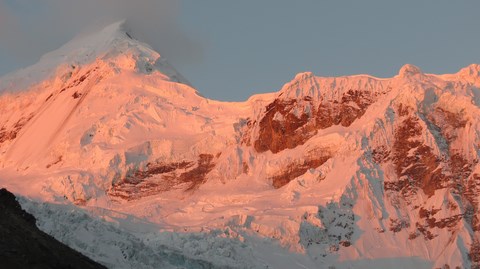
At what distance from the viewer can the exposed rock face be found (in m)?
115

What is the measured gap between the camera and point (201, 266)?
198375mm

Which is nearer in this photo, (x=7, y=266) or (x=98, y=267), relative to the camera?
(x=7, y=266)

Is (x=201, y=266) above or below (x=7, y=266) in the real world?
above

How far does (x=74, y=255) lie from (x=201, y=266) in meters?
72.9

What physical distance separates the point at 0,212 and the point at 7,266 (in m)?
16.1

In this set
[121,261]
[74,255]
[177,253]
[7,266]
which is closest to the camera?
[7,266]

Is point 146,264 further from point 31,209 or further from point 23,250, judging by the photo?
point 23,250

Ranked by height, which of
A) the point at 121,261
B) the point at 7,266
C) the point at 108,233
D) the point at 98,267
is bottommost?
the point at 7,266

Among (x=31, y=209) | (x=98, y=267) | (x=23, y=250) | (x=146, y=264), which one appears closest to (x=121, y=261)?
(x=146, y=264)

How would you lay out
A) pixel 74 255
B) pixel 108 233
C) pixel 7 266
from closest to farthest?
1. pixel 7 266
2. pixel 74 255
3. pixel 108 233

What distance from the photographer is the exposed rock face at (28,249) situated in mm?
115338

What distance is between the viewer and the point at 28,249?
390 feet

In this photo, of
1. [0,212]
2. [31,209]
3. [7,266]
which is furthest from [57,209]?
[7,266]

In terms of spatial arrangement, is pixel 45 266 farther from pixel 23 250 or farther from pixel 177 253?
pixel 177 253
